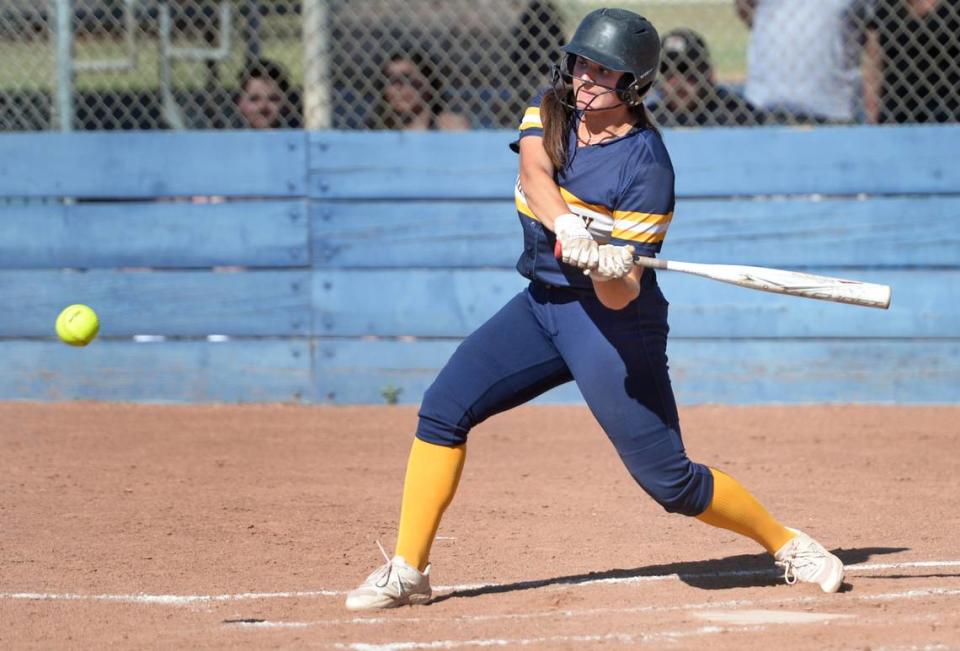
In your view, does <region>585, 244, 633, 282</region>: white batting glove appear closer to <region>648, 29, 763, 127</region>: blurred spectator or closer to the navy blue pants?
the navy blue pants

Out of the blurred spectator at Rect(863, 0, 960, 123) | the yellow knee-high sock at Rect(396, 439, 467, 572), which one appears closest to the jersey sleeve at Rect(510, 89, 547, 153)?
the yellow knee-high sock at Rect(396, 439, 467, 572)

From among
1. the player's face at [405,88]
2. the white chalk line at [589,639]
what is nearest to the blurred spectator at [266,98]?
the player's face at [405,88]

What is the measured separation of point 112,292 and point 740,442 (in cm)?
356

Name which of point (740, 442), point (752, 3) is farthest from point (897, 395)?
point (752, 3)

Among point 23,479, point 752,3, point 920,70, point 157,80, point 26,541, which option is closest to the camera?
point 26,541

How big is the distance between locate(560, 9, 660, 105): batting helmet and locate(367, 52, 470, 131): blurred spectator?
388 centimetres

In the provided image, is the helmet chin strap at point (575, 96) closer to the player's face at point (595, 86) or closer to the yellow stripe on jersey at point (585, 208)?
the player's face at point (595, 86)

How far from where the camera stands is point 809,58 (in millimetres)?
7398

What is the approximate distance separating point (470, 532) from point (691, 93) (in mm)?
3473

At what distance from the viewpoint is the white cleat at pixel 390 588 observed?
382 cm

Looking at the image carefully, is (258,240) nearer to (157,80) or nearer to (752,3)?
(157,80)

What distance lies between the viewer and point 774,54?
7.48 meters

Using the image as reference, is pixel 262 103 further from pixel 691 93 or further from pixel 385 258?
pixel 691 93

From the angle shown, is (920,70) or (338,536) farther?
(920,70)
